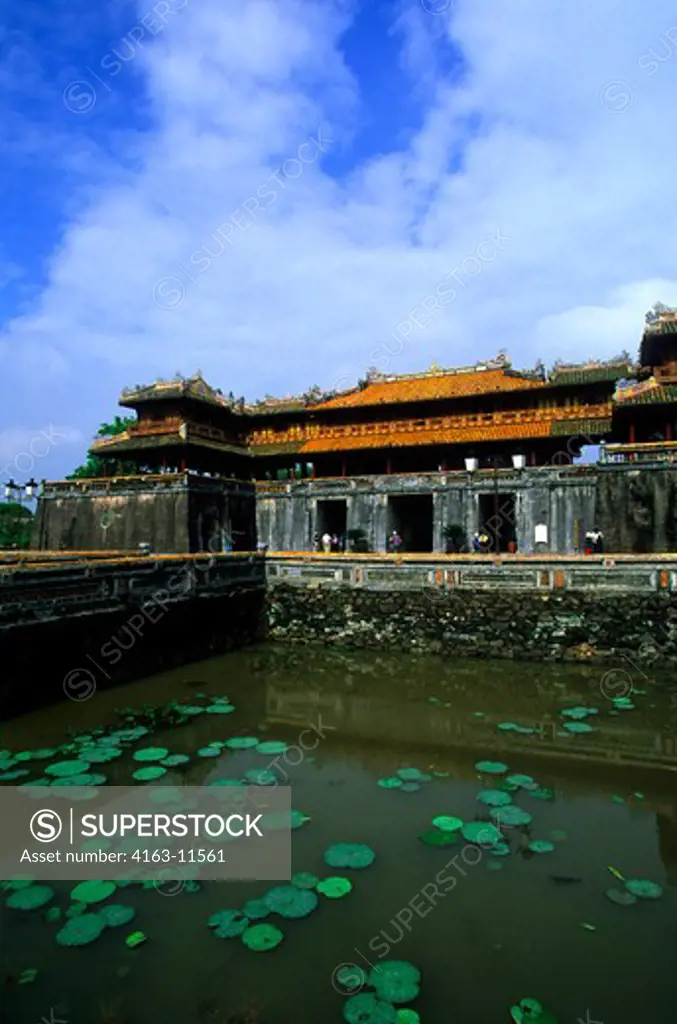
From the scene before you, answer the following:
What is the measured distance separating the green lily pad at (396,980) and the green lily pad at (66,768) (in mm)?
5707

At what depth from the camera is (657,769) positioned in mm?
9961

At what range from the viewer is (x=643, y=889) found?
6.46 metres

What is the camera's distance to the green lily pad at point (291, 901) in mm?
5957

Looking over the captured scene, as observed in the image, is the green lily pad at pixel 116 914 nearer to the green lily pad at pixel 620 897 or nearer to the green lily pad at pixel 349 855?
the green lily pad at pixel 349 855

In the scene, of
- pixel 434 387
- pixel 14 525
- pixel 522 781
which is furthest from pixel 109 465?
pixel 522 781

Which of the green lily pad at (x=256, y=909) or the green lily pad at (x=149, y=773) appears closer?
the green lily pad at (x=256, y=909)

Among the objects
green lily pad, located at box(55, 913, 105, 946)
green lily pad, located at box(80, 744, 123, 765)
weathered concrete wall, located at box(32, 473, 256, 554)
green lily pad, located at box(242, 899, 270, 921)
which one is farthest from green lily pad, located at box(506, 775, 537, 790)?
weathered concrete wall, located at box(32, 473, 256, 554)

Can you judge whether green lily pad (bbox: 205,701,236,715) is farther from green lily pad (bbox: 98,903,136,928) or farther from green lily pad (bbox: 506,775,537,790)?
green lily pad (bbox: 98,903,136,928)

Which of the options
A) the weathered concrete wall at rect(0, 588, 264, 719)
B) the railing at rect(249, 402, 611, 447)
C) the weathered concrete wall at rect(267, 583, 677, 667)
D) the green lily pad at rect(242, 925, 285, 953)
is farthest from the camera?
the railing at rect(249, 402, 611, 447)

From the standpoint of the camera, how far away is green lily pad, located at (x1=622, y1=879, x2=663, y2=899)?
20.8ft

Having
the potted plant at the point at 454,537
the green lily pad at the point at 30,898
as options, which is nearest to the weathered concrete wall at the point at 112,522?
the potted plant at the point at 454,537

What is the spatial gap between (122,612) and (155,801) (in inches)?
283

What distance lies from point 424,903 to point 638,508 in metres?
20.0

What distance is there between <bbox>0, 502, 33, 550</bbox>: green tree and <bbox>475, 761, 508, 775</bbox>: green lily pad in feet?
101
